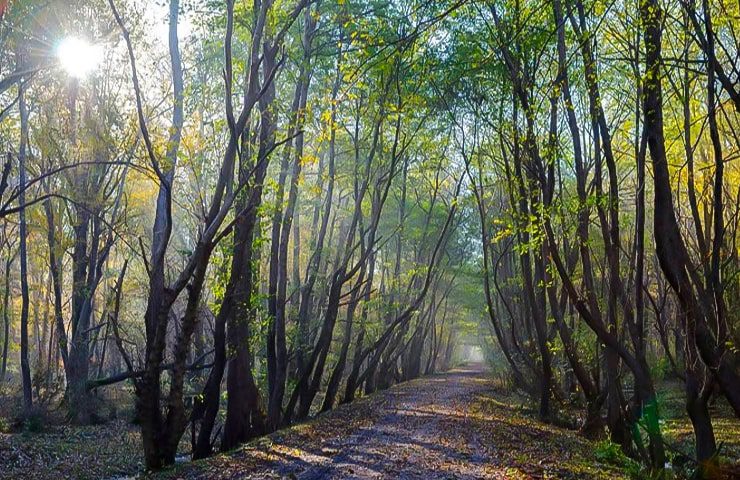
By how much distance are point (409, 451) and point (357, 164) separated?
32.8 feet

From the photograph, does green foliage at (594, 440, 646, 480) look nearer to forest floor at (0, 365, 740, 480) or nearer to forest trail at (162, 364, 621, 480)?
forest floor at (0, 365, 740, 480)

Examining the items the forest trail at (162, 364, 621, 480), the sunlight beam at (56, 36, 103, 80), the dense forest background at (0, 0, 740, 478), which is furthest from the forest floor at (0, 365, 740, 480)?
the sunlight beam at (56, 36, 103, 80)

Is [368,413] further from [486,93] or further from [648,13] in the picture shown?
[648,13]

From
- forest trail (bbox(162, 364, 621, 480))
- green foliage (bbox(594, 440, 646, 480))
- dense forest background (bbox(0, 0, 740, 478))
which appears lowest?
green foliage (bbox(594, 440, 646, 480))

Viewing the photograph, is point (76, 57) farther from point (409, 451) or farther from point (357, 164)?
point (409, 451)

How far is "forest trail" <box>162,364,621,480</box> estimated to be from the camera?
387 inches

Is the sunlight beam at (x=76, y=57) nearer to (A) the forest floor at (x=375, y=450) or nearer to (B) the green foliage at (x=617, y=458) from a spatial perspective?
(A) the forest floor at (x=375, y=450)

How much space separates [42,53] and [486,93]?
1145cm

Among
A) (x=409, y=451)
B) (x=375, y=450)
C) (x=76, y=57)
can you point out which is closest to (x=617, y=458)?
(x=409, y=451)

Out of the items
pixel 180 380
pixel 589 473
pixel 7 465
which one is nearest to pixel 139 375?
pixel 180 380

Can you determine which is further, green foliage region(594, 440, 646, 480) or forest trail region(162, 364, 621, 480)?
green foliage region(594, 440, 646, 480)

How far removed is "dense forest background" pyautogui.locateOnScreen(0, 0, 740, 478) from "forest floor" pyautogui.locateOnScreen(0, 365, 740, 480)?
3.24ft

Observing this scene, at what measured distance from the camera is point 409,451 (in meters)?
11.8

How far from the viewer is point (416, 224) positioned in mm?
33844
